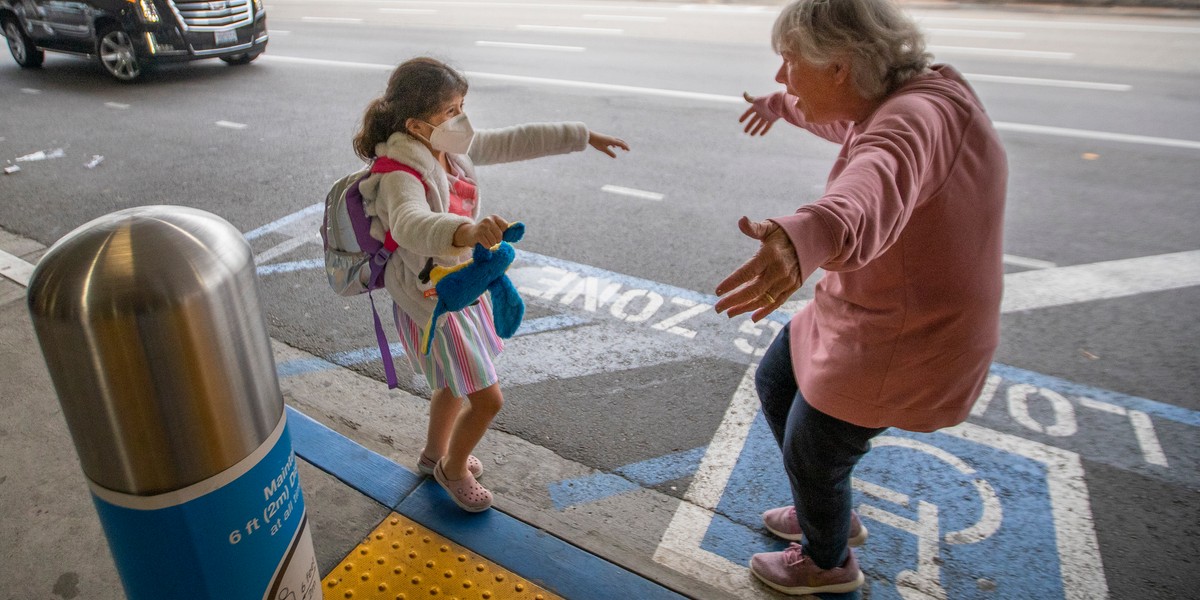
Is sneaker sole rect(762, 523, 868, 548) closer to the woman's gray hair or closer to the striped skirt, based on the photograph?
the striped skirt

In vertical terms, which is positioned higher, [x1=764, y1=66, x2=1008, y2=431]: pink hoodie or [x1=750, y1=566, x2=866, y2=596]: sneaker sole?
[x1=764, y1=66, x2=1008, y2=431]: pink hoodie

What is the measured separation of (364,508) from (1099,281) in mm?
4547

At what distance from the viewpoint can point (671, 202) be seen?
6.38 m

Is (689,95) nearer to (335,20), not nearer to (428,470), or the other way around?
(428,470)

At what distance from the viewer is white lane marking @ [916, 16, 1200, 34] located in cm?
1337

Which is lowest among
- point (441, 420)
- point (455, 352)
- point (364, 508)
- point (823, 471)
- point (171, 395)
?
point (364, 508)

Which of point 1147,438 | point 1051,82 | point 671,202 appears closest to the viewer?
point 1147,438

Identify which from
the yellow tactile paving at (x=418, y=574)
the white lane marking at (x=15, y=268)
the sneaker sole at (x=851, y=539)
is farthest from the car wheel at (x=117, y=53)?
the sneaker sole at (x=851, y=539)

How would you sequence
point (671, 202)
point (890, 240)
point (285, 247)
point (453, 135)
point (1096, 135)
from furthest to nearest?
1. point (1096, 135)
2. point (671, 202)
3. point (285, 247)
4. point (453, 135)
5. point (890, 240)

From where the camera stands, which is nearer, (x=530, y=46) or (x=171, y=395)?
(x=171, y=395)

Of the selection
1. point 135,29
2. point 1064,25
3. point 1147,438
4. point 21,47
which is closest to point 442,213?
point 1147,438

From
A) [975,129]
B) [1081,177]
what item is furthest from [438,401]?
[1081,177]

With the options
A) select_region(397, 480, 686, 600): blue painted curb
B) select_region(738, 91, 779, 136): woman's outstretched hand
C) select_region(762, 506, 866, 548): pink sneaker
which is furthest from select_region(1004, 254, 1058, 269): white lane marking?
select_region(397, 480, 686, 600): blue painted curb

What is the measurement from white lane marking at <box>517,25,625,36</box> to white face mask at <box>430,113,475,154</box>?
40.7ft
